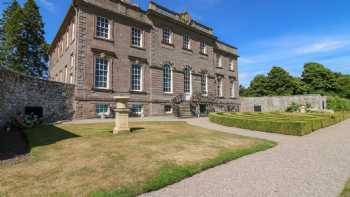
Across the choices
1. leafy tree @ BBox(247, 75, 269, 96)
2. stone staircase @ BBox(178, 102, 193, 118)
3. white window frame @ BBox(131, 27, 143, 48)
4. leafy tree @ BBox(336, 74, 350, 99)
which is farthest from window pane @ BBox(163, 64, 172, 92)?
leafy tree @ BBox(336, 74, 350, 99)

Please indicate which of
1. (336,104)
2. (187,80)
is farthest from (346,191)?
(336,104)

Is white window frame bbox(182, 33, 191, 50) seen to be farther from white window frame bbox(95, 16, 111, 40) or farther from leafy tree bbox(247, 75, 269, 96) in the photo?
leafy tree bbox(247, 75, 269, 96)

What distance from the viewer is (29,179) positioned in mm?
4309

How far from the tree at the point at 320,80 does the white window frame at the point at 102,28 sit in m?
49.7

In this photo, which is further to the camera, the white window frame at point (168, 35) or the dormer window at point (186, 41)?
the dormer window at point (186, 41)

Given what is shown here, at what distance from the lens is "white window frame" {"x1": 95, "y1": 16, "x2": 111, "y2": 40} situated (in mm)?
17453

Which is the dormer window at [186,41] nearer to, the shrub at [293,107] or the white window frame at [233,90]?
the white window frame at [233,90]

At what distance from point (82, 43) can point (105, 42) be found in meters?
1.99

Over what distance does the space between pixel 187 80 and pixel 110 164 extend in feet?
66.0

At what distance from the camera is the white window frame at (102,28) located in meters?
17.5

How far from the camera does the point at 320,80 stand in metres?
48.3

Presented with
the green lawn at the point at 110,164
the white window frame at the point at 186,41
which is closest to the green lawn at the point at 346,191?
the green lawn at the point at 110,164

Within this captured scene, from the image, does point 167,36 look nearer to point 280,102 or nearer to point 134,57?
point 134,57

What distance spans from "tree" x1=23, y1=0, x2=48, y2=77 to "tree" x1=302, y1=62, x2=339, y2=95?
5663 cm
